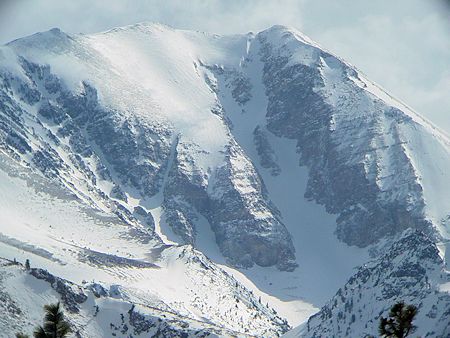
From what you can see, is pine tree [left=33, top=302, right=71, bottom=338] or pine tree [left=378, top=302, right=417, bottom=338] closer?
pine tree [left=378, top=302, right=417, bottom=338]

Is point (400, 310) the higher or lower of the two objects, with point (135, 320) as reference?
lower

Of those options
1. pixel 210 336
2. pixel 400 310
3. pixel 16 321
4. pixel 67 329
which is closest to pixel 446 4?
pixel 400 310

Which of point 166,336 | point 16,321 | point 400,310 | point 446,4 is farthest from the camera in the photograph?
point 166,336

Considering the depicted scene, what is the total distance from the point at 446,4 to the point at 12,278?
148395 mm

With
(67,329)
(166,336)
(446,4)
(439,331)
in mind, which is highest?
(439,331)

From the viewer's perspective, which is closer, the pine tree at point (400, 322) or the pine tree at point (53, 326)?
the pine tree at point (400, 322)

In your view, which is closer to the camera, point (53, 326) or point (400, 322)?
point (400, 322)

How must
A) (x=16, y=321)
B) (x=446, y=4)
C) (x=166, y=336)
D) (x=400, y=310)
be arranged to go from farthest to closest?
(x=166, y=336), (x=16, y=321), (x=446, y=4), (x=400, y=310)

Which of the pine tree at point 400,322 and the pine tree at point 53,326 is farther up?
the pine tree at point 400,322

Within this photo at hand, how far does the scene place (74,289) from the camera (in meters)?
197

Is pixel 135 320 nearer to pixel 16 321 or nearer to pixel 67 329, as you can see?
pixel 16 321

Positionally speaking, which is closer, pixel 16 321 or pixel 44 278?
pixel 16 321

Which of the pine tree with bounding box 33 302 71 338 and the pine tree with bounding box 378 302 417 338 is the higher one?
the pine tree with bounding box 378 302 417 338

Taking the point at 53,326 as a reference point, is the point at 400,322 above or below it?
above
